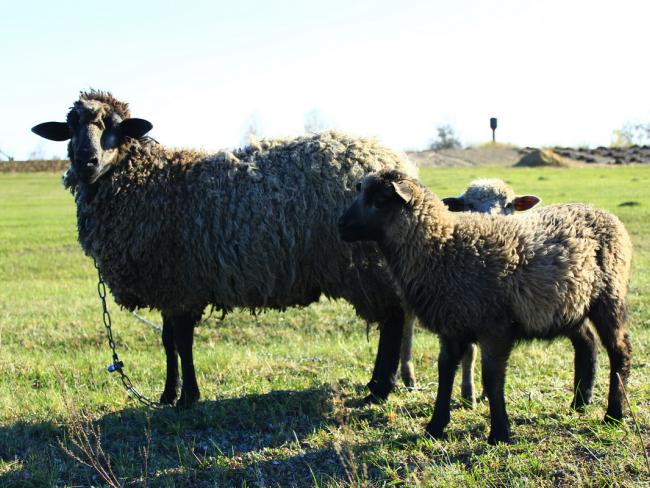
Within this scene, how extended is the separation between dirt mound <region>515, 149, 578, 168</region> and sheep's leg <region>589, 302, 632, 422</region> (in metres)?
51.5

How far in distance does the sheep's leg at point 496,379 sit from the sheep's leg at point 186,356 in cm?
289

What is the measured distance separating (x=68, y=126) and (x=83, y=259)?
13068 mm

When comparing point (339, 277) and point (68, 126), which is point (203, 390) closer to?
point (339, 277)

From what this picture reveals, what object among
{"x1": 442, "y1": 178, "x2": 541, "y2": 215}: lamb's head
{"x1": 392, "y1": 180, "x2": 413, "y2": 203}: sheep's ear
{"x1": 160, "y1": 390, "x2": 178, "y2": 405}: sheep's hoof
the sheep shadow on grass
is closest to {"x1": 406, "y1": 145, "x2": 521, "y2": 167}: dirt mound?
{"x1": 442, "y1": 178, "x2": 541, "y2": 215}: lamb's head

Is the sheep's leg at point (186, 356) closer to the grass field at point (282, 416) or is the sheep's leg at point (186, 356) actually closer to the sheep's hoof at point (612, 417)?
the grass field at point (282, 416)

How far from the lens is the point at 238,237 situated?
7.05 m

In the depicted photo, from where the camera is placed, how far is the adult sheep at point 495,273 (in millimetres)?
5523

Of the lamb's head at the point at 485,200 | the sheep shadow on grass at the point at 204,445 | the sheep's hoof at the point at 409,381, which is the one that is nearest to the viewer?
the sheep shadow on grass at the point at 204,445

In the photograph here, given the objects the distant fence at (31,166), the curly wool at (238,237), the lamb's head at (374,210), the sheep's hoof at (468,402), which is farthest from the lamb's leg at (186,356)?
the distant fence at (31,166)

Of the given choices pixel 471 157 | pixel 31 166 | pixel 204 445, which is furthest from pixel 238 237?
pixel 31 166

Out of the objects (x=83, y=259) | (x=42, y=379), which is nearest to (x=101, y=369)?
(x=42, y=379)

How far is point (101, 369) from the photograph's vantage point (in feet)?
28.1

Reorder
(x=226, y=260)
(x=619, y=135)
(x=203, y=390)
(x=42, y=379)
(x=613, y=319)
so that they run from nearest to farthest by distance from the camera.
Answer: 1. (x=613, y=319)
2. (x=226, y=260)
3. (x=203, y=390)
4. (x=42, y=379)
5. (x=619, y=135)

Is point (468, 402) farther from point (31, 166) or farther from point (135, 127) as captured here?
point (31, 166)
